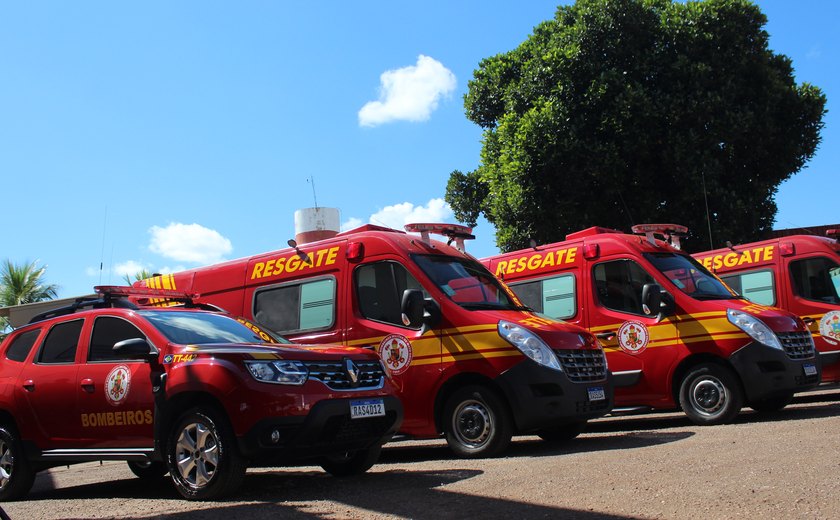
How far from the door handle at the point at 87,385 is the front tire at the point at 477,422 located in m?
3.29

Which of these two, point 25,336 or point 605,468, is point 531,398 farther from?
point 25,336

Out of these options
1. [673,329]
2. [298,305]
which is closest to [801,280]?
[673,329]

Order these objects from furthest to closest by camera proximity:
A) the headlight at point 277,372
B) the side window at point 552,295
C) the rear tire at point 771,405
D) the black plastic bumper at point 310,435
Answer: the side window at point 552,295 < the rear tire at point 771,405 < the headlight at point 277,372 < the black plastic bumper at point 310,435

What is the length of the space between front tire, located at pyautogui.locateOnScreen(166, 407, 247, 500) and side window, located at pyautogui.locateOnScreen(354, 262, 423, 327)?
297cm

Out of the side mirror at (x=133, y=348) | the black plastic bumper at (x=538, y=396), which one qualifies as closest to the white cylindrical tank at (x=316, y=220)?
the black plastic bumper at (x=538, y=396)

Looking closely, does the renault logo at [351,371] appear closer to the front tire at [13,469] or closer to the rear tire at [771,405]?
the front tire at [13,469]

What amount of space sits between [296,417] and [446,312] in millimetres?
2727

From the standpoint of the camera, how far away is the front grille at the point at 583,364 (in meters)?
7.97

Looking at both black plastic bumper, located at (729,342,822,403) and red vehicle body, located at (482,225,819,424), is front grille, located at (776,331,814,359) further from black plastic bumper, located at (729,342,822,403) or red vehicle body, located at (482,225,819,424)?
black plastic bumper, located at (729,342,822,403)

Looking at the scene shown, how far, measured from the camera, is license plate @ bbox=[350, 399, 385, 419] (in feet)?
20.3

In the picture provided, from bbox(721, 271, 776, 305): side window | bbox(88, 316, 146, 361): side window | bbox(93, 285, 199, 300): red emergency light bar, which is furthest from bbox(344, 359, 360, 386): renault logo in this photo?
bbox(721, 271, 776, 305): side window

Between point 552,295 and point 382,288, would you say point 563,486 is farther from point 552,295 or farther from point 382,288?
point 552,295

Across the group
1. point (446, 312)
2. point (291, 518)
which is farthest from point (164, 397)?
point (446, 312)

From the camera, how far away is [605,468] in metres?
6.27
